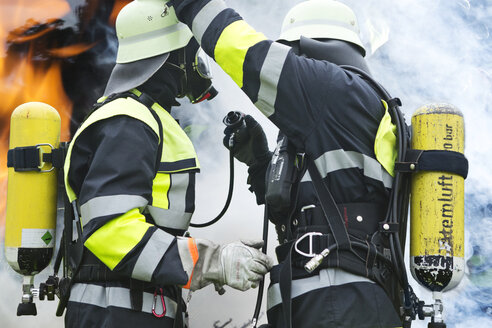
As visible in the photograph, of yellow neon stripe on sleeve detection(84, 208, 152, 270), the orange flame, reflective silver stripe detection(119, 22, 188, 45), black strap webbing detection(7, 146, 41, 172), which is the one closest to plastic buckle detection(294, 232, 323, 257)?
yellow neon stripe on sleeve detection(84, 208, 152, 270)

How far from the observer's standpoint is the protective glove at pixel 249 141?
3602 millimetres

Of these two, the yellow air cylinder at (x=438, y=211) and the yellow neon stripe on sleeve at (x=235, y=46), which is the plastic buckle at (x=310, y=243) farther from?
the yellow neon stripe on sleeve at (x=235, y=46)

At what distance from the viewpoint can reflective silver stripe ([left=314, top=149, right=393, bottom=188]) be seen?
2592 mm

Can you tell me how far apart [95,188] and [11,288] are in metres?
1.93

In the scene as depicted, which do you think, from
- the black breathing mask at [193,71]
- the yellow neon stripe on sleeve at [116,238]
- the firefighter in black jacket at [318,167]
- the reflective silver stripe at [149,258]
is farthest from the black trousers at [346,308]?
the black breathing mask at [193,71]

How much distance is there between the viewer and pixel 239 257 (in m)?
2.73

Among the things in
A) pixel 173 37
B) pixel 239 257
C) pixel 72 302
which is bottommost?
pixel 72 302

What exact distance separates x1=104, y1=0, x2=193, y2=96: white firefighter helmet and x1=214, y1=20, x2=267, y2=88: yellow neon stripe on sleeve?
0.69m

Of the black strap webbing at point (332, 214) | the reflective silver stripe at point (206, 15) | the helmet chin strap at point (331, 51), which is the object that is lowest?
the black strap webbing at point (332, 214)

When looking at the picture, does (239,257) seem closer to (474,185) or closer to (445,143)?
(445,143)

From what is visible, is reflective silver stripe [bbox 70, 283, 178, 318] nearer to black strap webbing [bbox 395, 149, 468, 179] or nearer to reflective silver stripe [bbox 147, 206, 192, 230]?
reflective silver stripe [bbox 147, 206, 192, 230]

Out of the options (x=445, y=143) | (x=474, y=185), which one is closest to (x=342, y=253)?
(x=445, y=143)

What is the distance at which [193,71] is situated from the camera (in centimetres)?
342

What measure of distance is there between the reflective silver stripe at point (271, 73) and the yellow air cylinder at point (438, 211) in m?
A: 0.74
